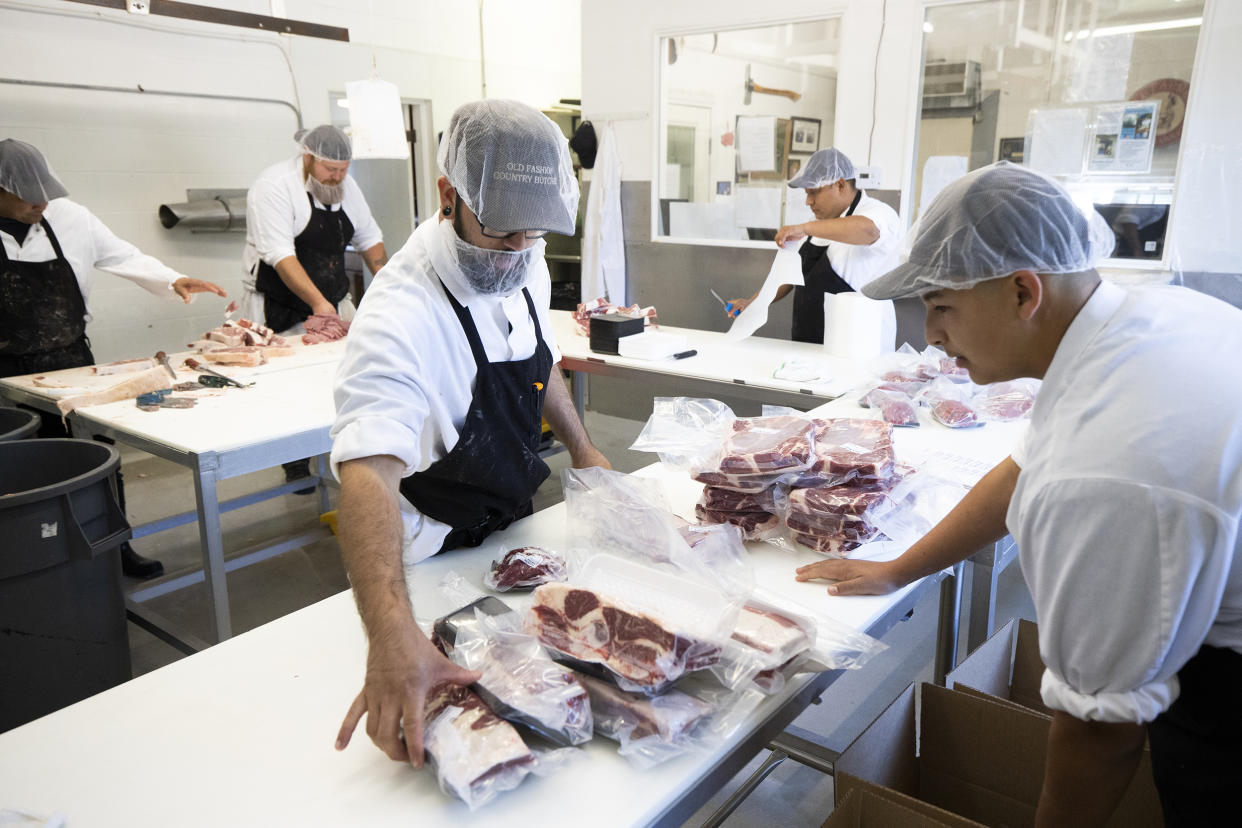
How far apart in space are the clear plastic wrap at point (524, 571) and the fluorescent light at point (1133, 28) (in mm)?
4220

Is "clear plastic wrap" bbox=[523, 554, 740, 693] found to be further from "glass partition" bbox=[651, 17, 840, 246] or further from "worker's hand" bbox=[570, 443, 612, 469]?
"glass partition" bbox=[651, 17, 840, 246]

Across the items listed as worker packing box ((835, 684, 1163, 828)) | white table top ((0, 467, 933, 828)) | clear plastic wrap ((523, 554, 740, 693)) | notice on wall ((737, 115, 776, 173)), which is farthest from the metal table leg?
notice on wall ((737, 115, 776, 173))

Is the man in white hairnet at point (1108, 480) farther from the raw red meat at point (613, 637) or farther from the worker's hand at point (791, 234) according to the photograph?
the worker's hand at point (791, 234)

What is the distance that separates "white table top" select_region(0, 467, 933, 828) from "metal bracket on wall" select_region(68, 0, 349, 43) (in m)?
4.91

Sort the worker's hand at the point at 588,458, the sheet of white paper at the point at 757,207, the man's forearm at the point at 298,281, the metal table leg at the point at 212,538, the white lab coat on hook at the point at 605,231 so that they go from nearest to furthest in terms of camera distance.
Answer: the worker's hand at the point at 588,458 → the metal table leg at the point at 212,538 → the man's forearm at the point at 298,281 → the sheet of white paper at the point at 757,207 → the white lab coat on hook at the point at 605,231

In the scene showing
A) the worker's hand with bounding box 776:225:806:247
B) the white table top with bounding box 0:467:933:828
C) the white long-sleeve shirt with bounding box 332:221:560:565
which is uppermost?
the worker's hand with bounding box 776:225:806:247

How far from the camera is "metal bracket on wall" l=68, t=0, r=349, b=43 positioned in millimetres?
4941

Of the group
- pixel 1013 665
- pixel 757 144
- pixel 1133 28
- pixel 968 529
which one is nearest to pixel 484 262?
pixel 968 529

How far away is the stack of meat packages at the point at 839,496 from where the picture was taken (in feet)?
5.75

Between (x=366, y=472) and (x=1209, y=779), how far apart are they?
1.36 metres

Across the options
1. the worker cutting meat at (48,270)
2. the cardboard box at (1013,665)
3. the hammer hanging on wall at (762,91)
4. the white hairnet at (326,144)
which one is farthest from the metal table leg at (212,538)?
the hammer hanging on wall at (762,91)

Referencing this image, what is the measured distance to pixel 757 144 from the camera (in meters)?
5.66

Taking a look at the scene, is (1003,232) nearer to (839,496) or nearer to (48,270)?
(839,496)

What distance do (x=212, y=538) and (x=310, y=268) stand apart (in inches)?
99.8
